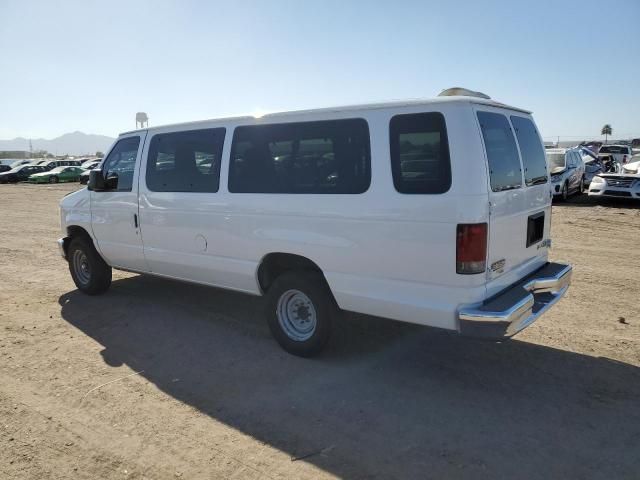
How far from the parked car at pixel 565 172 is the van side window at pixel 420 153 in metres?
12.9

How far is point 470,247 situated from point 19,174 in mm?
42788

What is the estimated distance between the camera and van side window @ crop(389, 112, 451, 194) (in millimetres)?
3551

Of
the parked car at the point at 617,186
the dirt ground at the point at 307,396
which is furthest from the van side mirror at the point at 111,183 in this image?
the parked car at the point at 617,186

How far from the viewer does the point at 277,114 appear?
4504 mm

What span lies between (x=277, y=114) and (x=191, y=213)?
1.46 m

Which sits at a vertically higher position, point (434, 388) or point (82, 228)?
point (82, 228)

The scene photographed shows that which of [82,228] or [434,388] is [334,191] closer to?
[434,388]

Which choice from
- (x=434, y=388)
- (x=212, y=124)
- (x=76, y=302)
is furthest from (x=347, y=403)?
(x=76, y=302)

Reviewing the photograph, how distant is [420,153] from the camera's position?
12.1 feet

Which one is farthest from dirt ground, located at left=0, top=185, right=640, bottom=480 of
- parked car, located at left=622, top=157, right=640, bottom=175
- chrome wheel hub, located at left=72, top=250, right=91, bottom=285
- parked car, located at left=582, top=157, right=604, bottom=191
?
parked car, located at left=582, top=157, right=604, bottom=191

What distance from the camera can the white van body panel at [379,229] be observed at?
3.52 metres

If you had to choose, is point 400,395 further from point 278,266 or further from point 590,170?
point 590,170

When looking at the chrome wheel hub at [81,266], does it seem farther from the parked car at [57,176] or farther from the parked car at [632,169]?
the parked car at [57,176]

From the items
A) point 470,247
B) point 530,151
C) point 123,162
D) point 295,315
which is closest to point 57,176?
point 123,162
